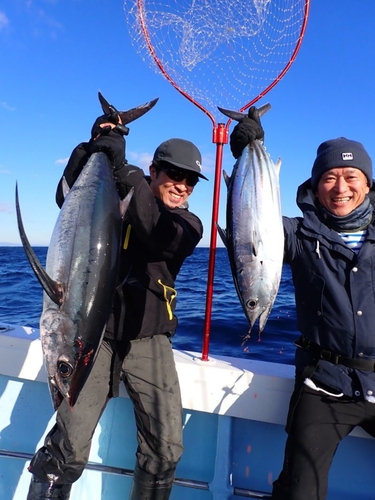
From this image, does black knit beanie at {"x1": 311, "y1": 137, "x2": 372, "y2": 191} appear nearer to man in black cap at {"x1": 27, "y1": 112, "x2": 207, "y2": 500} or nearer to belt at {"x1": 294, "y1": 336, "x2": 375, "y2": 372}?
man in black cap at {"x1": 27, "y1": 112, "x2": 207, "y2": 500}

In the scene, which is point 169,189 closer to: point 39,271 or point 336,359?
point 39,271

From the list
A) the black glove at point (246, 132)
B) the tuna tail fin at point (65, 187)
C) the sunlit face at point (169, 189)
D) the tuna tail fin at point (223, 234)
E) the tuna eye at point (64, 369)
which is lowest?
the tuna eye at point (64, 369)

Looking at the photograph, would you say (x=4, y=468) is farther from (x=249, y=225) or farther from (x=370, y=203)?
(x=370, y=203)

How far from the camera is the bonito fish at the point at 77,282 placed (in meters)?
1.91

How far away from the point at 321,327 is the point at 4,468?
2362 mm

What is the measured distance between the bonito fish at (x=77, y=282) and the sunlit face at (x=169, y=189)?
654 millimetres

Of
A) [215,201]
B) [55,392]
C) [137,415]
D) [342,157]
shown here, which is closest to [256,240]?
[342,157]

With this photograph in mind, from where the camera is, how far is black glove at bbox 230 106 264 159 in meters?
2.20

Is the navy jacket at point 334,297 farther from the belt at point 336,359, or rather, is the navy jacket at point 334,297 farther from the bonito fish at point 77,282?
the bonito fish at point 77,282

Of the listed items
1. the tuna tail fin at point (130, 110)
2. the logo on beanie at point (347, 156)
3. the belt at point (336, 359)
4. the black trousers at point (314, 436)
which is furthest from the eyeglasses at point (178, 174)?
the black trousers at point (314, 436)

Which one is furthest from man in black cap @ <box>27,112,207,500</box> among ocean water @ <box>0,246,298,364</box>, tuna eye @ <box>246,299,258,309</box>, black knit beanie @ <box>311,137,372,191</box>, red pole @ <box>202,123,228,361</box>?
ocean water @ <box>0,246,298,364</box>

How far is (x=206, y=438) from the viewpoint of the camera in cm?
278

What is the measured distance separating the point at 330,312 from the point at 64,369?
1.41 metres

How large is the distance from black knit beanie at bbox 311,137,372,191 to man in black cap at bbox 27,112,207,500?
2.56 feet
